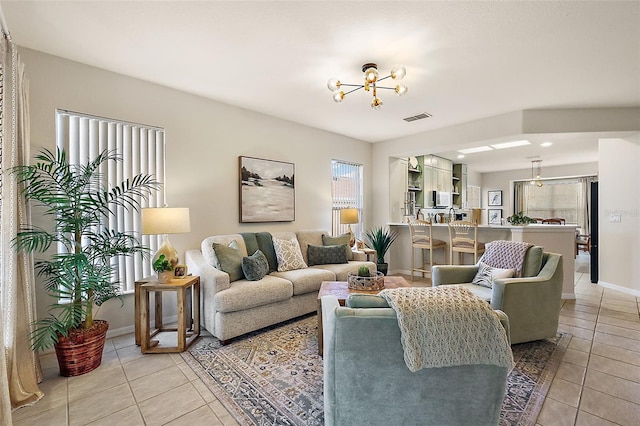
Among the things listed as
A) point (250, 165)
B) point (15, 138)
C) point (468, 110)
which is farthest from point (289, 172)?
point (15, 138)

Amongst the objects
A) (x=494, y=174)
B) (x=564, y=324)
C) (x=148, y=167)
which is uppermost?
(x=494, y=174)

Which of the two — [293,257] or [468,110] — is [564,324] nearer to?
[468,110]

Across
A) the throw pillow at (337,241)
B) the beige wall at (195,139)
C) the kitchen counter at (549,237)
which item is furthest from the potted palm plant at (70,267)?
the kitchen counter at (549,237)

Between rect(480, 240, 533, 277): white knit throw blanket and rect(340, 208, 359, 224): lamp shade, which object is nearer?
rect(480, 240, 533, 277): white knit throw blanket

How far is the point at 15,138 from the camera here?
203cm

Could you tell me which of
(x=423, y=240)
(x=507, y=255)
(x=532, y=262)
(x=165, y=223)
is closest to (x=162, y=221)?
(x=165, y=223)

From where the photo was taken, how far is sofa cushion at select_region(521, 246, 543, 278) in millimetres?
2789

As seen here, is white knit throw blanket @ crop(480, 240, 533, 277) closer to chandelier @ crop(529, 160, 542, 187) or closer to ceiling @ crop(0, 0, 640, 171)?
ceiling @ crop(0, 0, 640, 171)

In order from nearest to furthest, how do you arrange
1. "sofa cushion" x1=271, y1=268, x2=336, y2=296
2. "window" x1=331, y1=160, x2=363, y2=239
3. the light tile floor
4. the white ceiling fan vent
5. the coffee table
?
the light tile floor < the coffee table < "sofa cushion" x1=271, y1=268, x2=336, y2=296 < the white ceiling fan vent < "window" x1=331, y1=160, x2=363, y2=239

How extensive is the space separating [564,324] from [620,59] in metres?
2.62

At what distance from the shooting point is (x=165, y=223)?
260cm

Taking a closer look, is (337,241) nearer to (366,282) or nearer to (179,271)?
(366,282)

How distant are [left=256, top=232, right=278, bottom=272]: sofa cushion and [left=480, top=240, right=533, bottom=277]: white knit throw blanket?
2.38m

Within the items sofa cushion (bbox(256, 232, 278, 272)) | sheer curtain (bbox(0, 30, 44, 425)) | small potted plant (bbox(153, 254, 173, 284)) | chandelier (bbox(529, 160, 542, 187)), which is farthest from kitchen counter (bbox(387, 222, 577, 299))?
sheer curtain (bbox(0, 30, 44, 425))
